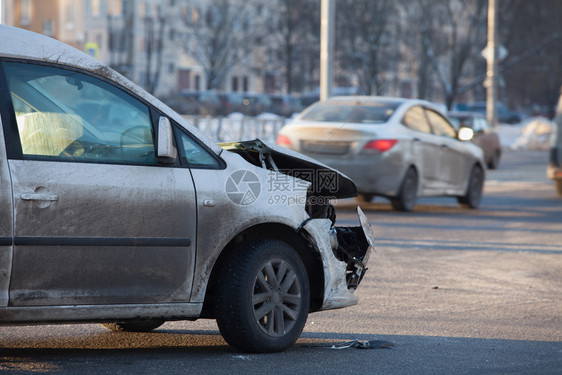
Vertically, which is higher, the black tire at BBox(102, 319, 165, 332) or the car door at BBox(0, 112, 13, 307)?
the car door at BBox(0, 112, 13, 307)

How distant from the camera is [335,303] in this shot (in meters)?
6.01

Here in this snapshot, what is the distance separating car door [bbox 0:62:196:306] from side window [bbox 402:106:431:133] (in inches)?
364

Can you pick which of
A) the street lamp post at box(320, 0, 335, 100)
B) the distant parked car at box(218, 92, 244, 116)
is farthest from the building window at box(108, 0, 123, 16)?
the street lamp post at box(320, 0, 335, 100)

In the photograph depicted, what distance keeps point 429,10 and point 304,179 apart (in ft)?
156

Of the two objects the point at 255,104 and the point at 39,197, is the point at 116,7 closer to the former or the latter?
the point at 255,104

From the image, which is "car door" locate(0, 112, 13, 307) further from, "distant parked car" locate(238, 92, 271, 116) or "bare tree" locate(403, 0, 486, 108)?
"distant parked car" locate(238, 92, 271, 116)

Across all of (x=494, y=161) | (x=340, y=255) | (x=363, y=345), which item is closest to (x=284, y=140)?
(x=340, y=255)

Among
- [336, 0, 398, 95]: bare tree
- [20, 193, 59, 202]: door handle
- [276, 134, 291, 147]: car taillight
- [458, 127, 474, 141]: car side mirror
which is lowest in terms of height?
[276, 134, 291, 147]: car taillight

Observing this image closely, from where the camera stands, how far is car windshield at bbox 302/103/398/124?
14.2m

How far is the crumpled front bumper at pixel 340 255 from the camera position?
234 inches

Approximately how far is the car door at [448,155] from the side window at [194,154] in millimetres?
9596

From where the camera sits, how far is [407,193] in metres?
14.4

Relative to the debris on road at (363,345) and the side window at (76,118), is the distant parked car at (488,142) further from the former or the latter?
the side window at (76,118)

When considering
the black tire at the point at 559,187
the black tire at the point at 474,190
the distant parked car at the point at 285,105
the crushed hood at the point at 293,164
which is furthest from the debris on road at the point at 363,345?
the distant parked car at the point at 285,105
